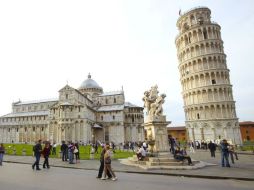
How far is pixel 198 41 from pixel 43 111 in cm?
6053

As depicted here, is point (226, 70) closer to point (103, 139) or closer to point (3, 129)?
point (103, 139)

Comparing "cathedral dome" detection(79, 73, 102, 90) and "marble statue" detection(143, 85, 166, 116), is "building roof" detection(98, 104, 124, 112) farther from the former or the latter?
"marble statue" detection(143, 85, 166, 116)

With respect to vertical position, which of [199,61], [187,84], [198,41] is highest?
[198,41]

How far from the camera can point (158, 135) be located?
50.6ft

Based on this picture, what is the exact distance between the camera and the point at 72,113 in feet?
202

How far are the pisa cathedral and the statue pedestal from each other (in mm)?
47175

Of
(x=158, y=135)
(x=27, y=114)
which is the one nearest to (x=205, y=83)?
(x=158, y=135)

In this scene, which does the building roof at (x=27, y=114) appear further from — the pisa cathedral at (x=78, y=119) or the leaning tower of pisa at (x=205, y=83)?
the leaning tower of pisa at (x=205, y=83)

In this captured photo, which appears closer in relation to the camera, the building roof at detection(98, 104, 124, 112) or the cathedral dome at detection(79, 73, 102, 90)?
the building roof at detection(98, 104, 124, 112)

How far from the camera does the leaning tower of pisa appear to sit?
48.2m

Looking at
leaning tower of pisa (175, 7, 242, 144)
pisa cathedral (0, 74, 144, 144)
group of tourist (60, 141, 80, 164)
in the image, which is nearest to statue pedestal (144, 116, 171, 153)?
group of tourist (60, 141, 80, 164)

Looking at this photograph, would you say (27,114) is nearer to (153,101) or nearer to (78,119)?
(78,119)

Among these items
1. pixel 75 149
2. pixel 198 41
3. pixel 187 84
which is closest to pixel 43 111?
pixel 187 84

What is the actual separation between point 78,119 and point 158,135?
162 ft
